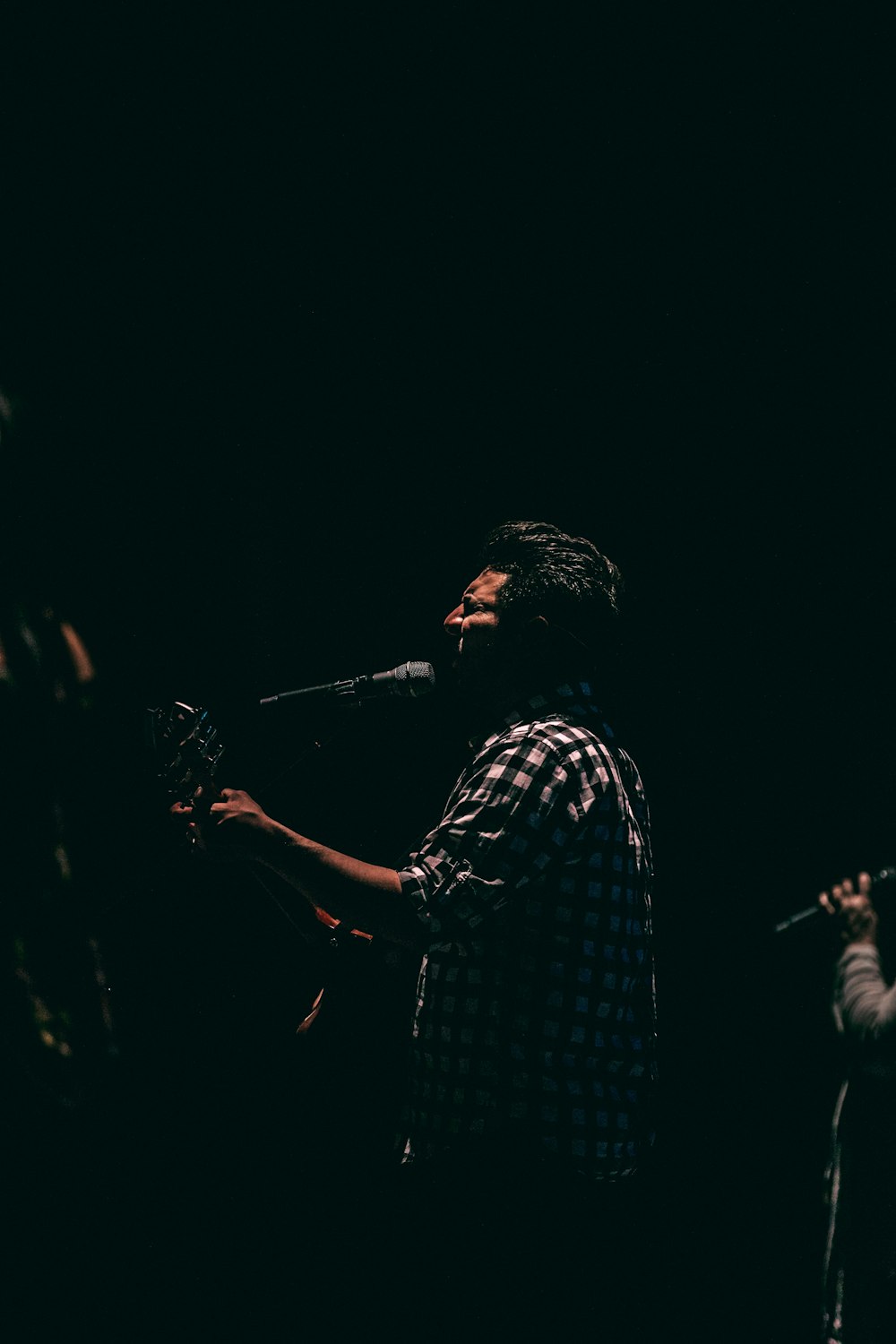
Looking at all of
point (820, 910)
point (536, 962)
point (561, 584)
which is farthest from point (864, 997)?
point (561, 584)

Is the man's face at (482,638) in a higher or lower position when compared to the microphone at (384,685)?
higher

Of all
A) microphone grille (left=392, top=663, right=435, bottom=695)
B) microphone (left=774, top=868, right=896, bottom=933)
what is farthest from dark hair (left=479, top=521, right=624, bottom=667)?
microphone (left=774, top=868, right=896, bottom=933)

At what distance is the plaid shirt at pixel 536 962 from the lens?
1.56 meters

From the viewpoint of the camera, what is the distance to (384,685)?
1.83 meters

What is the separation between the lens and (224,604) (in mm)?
2363

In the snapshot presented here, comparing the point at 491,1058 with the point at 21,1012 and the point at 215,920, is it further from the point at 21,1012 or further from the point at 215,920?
the point at 215,920

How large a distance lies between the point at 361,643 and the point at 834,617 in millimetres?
1343

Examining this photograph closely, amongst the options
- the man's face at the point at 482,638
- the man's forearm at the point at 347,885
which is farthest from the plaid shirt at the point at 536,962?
the man's face at the point at 482,638

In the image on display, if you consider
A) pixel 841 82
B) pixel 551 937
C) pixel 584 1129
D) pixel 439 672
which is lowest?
pixel 584 1129

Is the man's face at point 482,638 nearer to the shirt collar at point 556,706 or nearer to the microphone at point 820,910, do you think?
the shirt collar at point 556,706

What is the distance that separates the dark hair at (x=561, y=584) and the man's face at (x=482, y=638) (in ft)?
0.07

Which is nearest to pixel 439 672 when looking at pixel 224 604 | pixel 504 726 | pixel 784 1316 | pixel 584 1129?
pixel 224 604

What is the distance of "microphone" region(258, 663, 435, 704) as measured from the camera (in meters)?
1.81

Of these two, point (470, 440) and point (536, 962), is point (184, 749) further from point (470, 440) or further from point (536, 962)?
point (470, 440)
